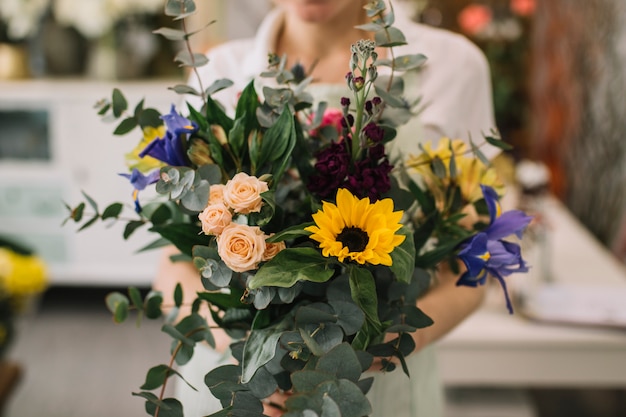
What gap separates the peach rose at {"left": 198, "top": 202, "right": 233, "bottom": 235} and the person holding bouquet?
427mm

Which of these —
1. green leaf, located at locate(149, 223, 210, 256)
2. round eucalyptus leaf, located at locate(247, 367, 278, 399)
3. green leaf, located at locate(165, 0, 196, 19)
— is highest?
green leaf, located at locate(165, 0, 196, 19)

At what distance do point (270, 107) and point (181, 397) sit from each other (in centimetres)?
50

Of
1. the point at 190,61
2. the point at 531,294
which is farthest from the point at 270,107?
the point at 531,294

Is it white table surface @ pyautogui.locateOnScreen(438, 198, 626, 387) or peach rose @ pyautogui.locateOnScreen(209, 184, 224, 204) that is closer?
peach rose @ pyautogui.locateOnScreen(209, 184, 224, 204)

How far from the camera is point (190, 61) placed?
760 millimetres

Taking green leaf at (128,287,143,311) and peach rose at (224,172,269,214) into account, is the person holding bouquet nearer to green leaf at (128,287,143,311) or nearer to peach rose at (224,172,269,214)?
green leaf at (128,287,143,311)

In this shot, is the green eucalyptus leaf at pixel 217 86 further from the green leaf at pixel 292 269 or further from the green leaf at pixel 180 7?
the green leaf at pixel 292 269

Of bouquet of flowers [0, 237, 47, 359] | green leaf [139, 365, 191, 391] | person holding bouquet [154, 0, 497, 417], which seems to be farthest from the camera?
bouquet of flowers [0, 237, 47, 359]

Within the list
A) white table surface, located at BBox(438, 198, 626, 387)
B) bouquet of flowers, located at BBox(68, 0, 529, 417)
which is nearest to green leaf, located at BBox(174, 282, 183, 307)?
bouquet of flowers, located at BBox(68, 0, 529, 417)

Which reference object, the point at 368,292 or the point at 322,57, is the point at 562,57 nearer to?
the point at 322,57

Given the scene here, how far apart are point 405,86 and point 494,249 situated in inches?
17.3

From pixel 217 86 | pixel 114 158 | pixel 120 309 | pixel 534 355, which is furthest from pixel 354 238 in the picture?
pixel 114 158

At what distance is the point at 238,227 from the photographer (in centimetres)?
60

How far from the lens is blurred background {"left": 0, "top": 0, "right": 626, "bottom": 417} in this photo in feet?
9.90
